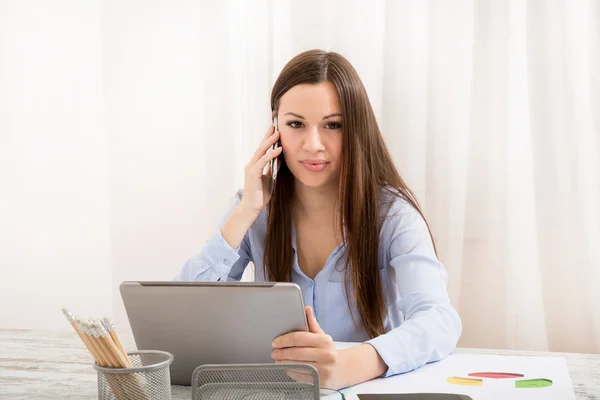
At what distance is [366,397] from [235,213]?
0.80 metres

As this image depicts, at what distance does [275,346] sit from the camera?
1138 mm

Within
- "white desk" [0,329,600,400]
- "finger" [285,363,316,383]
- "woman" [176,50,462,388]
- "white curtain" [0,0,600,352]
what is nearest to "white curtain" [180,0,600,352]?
"white curtain" [0,0,600,352]

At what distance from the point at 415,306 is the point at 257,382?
2.07 feet

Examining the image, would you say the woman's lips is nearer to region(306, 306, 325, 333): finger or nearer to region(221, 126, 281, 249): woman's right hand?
region(221, 126, 281, 249): woman's right hand

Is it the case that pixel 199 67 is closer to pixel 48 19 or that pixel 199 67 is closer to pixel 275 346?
pixel 48 19

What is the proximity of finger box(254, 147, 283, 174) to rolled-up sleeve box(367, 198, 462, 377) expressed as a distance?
13.3 inches

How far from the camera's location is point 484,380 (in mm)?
1155

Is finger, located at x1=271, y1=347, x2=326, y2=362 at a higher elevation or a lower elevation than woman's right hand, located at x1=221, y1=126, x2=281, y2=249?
lower

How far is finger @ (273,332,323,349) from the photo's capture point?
3.70ft

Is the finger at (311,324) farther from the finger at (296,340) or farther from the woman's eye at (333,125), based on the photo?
the woman's eye at (333,125)

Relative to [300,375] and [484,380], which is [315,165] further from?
[300,375]

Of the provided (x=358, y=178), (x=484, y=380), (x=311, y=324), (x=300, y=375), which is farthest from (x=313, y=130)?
(x=300, y=375)

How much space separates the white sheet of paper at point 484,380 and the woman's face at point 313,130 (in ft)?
1.94

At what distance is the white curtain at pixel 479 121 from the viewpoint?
Result: 89.7 inches
